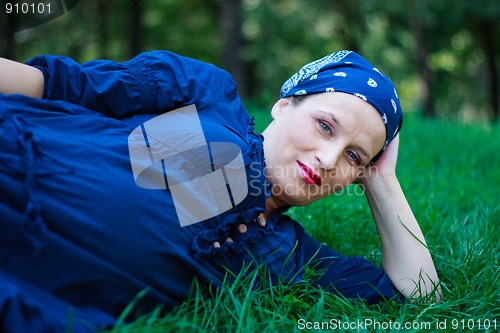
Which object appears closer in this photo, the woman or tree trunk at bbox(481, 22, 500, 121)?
the woman

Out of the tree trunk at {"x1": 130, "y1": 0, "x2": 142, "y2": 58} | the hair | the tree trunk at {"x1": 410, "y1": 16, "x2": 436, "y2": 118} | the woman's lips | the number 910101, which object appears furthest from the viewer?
the tree trunk at {"x1": 130, "y1": 0, "x2": 142, "y2": 58}

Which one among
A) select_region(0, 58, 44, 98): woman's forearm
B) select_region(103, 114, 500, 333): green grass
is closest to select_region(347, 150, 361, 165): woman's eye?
select_region(103, 114, 500, 333): green grass

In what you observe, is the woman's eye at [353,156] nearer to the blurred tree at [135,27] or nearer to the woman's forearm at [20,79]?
the woman's forearm at [20,79]

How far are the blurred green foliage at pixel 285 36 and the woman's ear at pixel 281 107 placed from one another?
11.2 meters

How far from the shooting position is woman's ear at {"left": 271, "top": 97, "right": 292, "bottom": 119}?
2.24 m

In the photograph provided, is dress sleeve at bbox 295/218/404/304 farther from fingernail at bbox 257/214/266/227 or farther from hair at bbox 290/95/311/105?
hair at bbox 290/95/311/105

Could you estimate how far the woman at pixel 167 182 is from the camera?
1548 mm

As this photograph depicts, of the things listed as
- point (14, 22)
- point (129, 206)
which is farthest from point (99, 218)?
point (14, 22)

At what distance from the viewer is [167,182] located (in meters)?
1.80

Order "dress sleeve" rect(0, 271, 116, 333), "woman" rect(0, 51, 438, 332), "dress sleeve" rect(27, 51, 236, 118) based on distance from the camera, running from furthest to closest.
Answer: "dress sleeve" rect(27, 51, 236, 118) < "woman" rect(0, 51, 438, 332) < "dress sleeve" rect(0, 271, 116, 333)

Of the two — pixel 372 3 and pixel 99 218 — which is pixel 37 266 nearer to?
pixel 99 218

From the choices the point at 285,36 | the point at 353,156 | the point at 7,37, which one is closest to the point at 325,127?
the point at 353,156

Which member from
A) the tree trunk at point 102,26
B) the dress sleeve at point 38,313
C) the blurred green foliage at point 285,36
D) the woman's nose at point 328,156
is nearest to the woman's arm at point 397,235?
the woman's nose at point 328,156

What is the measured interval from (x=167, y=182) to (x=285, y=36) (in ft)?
49.7
